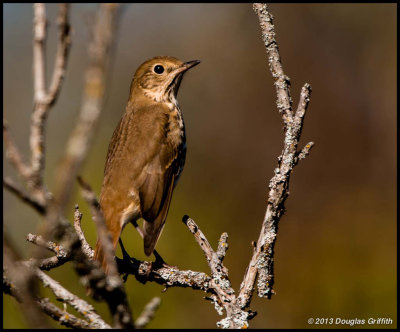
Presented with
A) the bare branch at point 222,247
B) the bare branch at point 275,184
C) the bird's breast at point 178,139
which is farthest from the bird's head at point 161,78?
the bare branch at point 222,247

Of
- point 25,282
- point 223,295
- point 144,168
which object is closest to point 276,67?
point 223,295

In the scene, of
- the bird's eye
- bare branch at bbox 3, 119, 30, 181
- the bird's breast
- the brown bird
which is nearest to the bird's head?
the bird's eye

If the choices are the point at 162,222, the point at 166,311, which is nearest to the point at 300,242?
the point at 166,311

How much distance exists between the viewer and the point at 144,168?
14.1 ft

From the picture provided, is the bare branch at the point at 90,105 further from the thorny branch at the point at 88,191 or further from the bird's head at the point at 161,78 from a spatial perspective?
the bird's head at the point at 161,78

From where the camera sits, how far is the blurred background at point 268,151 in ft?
17.9

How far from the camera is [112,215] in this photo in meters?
3.97

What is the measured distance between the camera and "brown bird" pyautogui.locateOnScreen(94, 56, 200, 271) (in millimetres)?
4023

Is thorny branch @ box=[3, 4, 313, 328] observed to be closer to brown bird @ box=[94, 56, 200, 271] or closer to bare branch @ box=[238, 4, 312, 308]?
bare branch @ box=[238, 4, 312, 308]

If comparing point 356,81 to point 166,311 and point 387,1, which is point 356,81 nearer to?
point 387,1

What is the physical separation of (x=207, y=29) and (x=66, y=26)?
358 inches

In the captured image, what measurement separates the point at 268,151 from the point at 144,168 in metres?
3.37

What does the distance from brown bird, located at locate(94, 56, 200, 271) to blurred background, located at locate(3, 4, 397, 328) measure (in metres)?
0.74

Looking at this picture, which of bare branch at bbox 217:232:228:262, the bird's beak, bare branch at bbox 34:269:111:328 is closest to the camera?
bare branch at bbox 34:269:111:328
